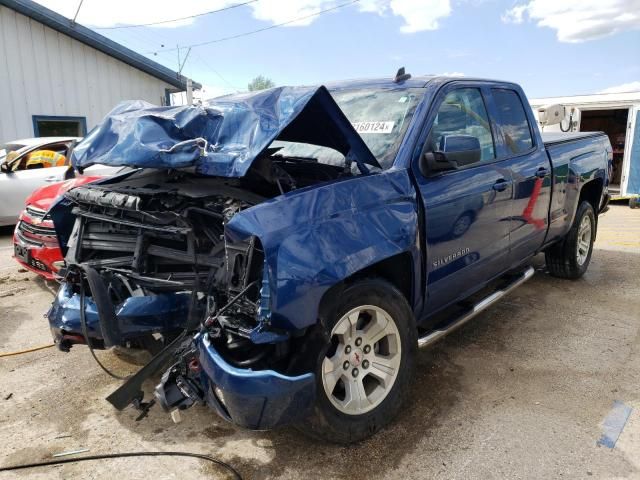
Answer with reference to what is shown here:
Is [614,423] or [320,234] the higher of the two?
[320,234]

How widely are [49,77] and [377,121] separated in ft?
41.5

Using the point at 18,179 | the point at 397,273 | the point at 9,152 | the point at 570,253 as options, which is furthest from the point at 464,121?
the point at 9,152

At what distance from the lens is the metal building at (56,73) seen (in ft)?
40.9

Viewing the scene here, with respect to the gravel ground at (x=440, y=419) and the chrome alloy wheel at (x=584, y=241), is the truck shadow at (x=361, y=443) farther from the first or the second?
the chrome alloy wheel at (x=584, y=241)

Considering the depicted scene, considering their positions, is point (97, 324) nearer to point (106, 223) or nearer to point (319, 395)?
point (106, 223)

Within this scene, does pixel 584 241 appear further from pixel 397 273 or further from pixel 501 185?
pixel 397 273

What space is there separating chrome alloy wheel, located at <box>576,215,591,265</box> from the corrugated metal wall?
12587 mm

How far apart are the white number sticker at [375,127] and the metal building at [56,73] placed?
12.2 meters

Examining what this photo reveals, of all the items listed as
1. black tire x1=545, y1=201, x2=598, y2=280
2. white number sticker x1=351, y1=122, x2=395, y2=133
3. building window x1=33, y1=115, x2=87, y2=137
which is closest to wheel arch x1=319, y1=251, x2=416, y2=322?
white number sticker x1=351, y1=122, x2=395, y2=133

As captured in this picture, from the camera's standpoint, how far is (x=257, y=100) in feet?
9.36

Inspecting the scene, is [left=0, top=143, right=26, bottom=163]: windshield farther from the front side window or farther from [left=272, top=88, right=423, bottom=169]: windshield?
the front side window

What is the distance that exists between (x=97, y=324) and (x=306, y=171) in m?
1.50

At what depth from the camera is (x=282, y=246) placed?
228 centimetres

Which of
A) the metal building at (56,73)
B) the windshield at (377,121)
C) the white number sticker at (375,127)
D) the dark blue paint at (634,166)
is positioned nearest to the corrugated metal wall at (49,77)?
the metal building at (56,73)
